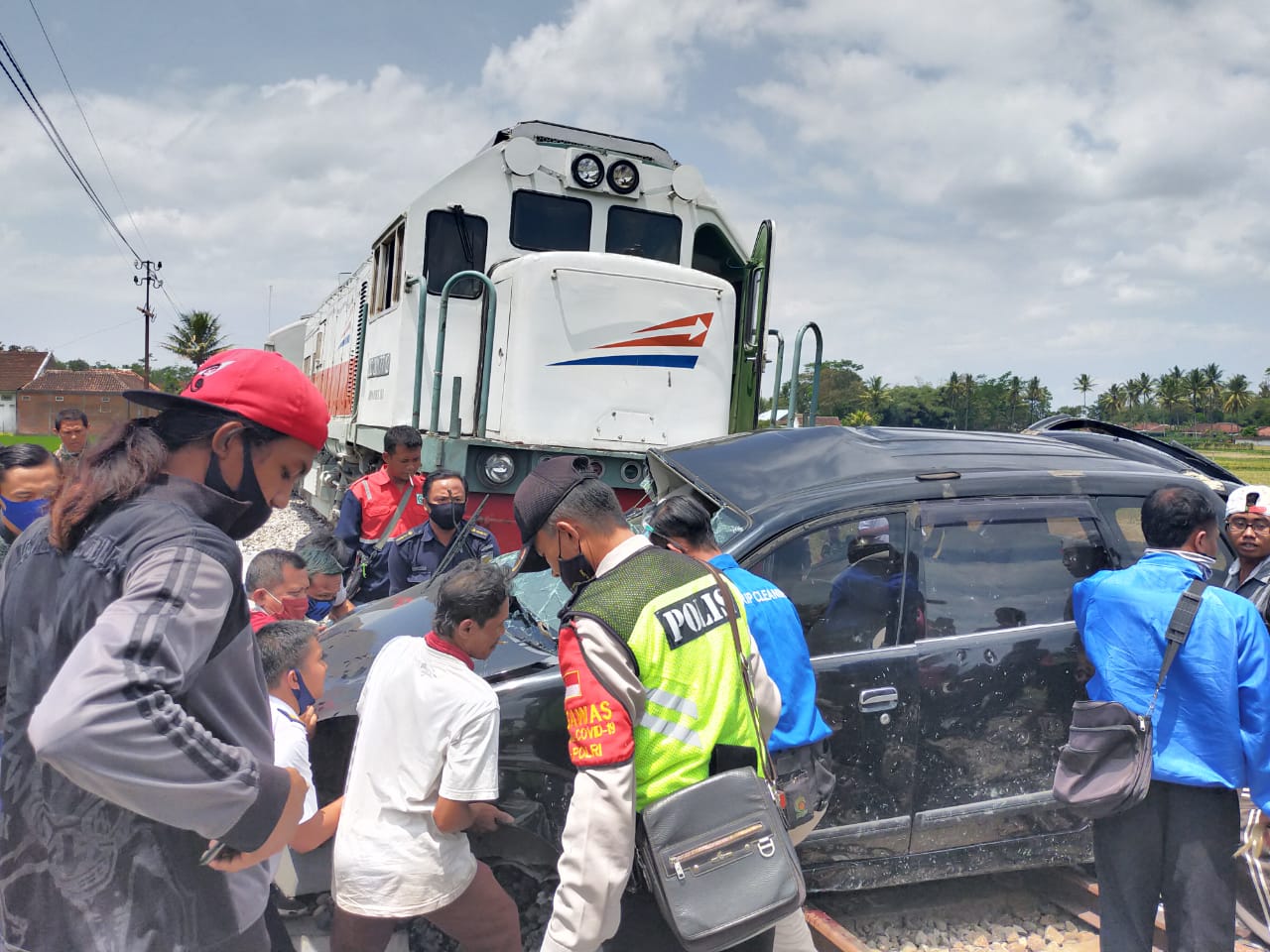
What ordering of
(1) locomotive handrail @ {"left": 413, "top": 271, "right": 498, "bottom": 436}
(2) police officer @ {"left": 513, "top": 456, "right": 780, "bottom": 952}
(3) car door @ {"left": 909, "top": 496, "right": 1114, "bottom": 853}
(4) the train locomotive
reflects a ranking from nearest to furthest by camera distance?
(2) police officer @ {"left": 513, "top": 456, "right": 780, "bottom": 952}, (3) car door @ {"left": 909, "top": 496, "right": 1114, "bottom": 853}, (1) locomotive handrail @ {"left": 413, "top": 271, "right": 498, "bottom": 436}, (4) the train locomotive

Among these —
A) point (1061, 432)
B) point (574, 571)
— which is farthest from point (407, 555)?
point (1061, 432)

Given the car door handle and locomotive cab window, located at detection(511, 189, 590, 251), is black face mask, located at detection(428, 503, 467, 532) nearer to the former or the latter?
the car door handle

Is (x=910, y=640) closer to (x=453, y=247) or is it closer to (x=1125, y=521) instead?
(x=1125, y=521)

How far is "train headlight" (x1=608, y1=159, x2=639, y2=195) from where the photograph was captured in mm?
7363

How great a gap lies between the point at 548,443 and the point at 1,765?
520cm

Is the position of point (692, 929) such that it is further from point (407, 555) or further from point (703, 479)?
point (407, 555)

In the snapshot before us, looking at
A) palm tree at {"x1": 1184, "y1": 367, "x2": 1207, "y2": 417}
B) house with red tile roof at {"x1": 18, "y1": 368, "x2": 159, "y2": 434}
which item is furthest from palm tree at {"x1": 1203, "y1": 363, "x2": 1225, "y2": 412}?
house with red tile roof at {"x1": 18, "y1": 368, "x2": 159, "y2": 434}

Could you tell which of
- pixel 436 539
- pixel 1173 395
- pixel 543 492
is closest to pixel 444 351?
pixel 436 539

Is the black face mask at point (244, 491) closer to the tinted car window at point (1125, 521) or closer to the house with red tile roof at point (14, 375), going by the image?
the tinted car window at point (1125, 521)

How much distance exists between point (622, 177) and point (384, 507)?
3610 mm

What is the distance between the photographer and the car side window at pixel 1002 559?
11.2 ft

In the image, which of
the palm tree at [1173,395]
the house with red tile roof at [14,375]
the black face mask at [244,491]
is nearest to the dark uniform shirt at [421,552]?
the black face mask at [244,491]

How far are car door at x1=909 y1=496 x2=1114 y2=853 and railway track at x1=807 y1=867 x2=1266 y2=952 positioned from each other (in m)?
0.43

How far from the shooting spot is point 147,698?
125cm
